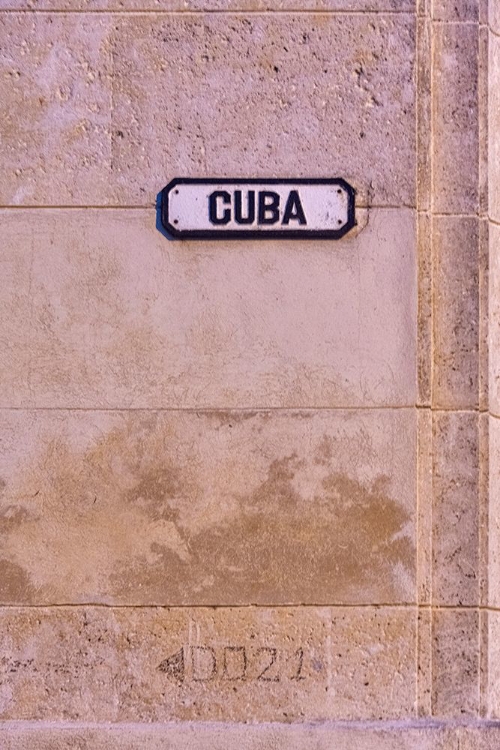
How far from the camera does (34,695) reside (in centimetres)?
328

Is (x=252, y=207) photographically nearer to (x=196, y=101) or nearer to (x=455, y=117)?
(x=196, y=101)

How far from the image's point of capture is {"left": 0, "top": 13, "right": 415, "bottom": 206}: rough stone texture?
3385 millimetres

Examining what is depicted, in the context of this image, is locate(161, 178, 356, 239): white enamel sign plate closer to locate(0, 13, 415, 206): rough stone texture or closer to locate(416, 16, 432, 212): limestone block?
locate(0, 13, 415, 206): rough stone texture

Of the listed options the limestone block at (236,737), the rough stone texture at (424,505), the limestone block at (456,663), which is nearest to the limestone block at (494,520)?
the limestone block at (456,663)

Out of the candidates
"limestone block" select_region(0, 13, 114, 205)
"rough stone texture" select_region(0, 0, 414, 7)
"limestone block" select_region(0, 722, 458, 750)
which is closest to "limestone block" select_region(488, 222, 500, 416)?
"rough stone texture" select_region(0, 0, 414, 7)

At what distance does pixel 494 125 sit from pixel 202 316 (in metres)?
1.58

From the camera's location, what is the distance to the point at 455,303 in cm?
340

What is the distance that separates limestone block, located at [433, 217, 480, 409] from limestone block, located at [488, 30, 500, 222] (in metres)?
0.20

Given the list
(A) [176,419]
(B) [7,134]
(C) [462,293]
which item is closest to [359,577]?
(A) [176,419]

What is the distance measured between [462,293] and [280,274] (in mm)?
806

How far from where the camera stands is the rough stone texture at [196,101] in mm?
3385

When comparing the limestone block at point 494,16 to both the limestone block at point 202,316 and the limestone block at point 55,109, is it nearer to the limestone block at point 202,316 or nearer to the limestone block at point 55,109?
the limestone block at point 202,316

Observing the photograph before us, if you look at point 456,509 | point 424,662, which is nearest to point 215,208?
point 456,509

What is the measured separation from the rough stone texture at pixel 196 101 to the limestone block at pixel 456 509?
1035 millimetres
